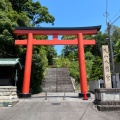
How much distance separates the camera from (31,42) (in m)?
19.5

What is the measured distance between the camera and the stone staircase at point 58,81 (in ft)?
91.1

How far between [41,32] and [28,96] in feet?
19.4

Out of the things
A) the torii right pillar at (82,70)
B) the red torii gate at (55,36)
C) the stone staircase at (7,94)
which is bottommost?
the stone staircase at (7,94)

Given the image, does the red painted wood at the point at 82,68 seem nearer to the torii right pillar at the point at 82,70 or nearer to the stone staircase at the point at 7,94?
the torii right pillar at the point at 82,70

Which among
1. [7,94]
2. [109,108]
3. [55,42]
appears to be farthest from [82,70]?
[109,108]

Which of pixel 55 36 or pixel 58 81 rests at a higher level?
pixel 55 36

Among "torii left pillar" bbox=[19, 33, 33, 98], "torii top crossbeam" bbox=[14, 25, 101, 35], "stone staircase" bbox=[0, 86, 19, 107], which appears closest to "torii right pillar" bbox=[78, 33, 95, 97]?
"torii top crossbeam" bbox=[14, 25, 101, 35]

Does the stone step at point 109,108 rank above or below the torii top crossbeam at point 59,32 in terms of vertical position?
below

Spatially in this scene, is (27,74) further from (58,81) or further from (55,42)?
(58,81)

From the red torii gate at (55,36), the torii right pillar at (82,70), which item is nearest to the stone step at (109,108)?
the torii right pillar at (82,70)

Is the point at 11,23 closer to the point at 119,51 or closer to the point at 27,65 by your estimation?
the point at 27,65

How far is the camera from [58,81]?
30.8 m

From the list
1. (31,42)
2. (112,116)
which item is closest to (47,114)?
(112,116)

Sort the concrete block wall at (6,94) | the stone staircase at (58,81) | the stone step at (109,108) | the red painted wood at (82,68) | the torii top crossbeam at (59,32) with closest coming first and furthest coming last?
1. the stone step at (109,108)
2. the concrete block wall at (6,94)
3. the red painted wood at (82,68)
4. the torii top crossbeam at (59,32)
5. the stone staircase at (58,81)
